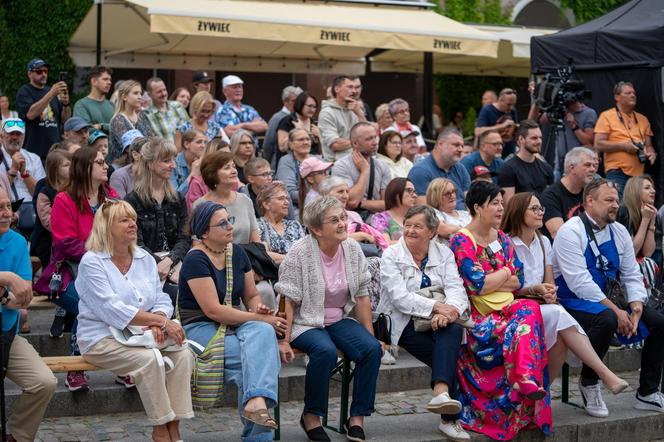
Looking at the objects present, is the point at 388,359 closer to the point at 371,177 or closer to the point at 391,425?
the point at 391,425

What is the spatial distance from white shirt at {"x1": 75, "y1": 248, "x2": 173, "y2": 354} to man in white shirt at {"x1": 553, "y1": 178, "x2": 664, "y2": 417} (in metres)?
3.01

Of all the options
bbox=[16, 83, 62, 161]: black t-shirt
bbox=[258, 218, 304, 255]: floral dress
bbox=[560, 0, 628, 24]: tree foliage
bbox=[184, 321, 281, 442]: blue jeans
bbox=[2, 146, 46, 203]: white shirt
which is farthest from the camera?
bbox=[560, 0, 628, 24]: tree foliage

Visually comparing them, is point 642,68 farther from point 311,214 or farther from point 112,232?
point 112,232

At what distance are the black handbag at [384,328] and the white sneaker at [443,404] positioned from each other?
54 cm

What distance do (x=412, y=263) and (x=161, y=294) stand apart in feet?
5.57

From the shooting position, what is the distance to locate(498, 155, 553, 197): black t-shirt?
1021 cm

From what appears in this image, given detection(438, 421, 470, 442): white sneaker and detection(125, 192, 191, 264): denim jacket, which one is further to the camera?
detection(125, 192, 191, 264): denim jacket

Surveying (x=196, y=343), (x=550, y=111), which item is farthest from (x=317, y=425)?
(x=550, y=111)

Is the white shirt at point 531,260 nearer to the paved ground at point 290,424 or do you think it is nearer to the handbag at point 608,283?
the handbag at point 608,283

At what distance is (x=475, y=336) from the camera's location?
708cm

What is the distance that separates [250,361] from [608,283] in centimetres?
309

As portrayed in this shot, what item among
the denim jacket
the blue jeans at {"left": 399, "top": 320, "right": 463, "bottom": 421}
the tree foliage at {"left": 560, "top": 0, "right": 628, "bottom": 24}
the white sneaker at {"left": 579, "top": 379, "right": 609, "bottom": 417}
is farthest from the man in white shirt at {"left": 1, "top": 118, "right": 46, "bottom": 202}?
the tree foliage at {"left": 560, "top": 0, "right": 628, "bottom": 24}

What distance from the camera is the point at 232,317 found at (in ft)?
21.0

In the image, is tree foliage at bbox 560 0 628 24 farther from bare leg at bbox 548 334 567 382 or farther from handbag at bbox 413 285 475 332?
handbag at bbox 413 285 475 332
